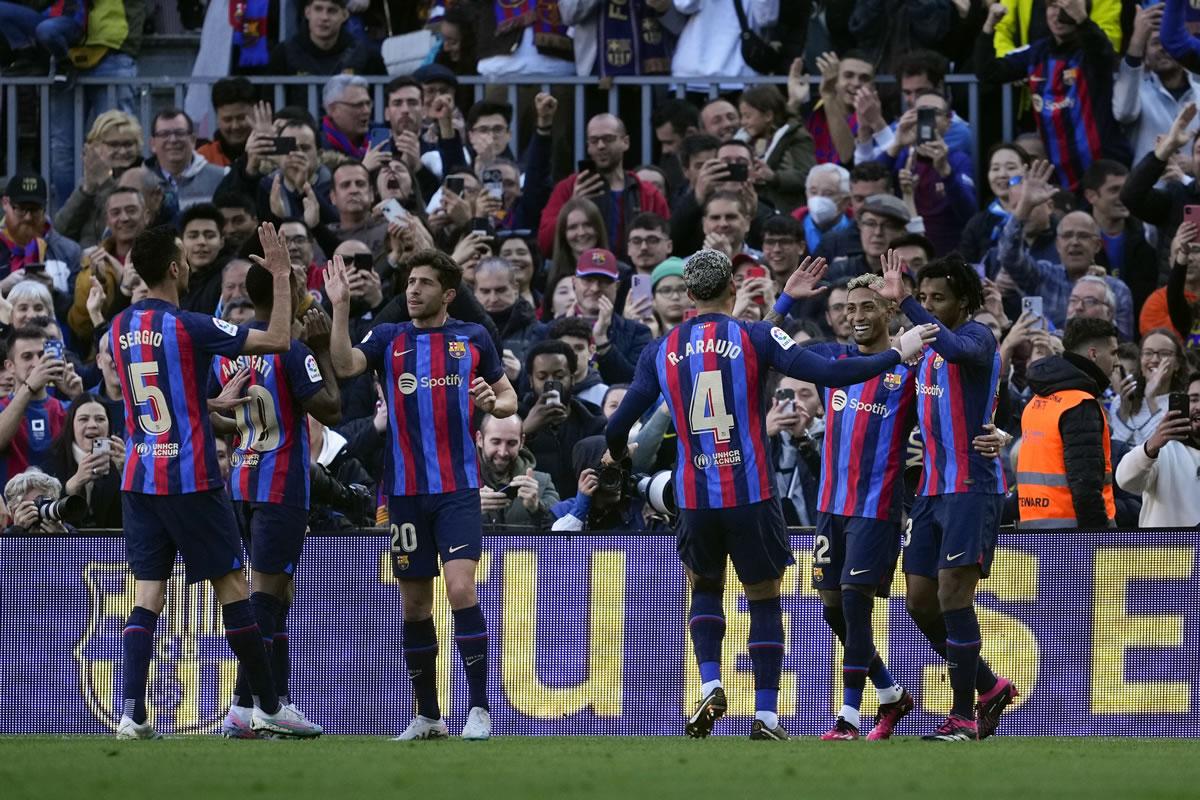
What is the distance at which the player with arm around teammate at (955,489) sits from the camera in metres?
11.0

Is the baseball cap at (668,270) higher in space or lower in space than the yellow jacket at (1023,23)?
lower

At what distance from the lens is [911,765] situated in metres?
9.11

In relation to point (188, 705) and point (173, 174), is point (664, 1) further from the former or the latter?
point (188, 705)

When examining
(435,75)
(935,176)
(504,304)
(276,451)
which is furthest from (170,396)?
(935,176)

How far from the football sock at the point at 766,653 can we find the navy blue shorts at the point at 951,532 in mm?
772

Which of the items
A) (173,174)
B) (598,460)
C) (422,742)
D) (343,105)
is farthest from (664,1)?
(422,742)

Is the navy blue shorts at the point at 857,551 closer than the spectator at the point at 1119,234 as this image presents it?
Yes

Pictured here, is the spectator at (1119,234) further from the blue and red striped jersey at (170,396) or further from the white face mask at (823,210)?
the blue and red striped jersey at (170,396)

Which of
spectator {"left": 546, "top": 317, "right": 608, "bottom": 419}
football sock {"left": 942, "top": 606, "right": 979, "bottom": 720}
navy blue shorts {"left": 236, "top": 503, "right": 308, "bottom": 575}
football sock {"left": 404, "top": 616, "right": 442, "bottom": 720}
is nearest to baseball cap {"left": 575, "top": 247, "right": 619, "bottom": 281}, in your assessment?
spectator {"left": 546, "top": 317, "right": 608, "bottom": 419}

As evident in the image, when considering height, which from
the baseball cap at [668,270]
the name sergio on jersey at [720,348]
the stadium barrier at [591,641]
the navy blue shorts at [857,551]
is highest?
the baseball cap at [668,270]

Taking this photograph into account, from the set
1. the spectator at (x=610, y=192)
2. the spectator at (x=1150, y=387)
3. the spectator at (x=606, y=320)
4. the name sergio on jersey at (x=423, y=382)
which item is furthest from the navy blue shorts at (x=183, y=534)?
the spectator at (x=610, y=192)

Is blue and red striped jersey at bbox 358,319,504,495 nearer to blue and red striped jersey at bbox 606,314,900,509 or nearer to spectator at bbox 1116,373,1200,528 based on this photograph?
blue and red striped jersey at bbox 606,314,900,509

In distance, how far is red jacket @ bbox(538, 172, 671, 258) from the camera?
1741 cm

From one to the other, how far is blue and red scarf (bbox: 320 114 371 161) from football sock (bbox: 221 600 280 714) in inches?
297
